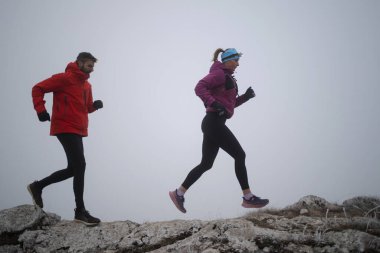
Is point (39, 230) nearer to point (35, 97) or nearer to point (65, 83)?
point (35, 97)

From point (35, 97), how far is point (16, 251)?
8.86ft

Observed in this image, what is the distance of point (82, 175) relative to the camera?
5.45 meters

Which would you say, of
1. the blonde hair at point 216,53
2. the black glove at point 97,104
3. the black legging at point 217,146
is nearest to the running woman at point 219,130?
the black legging at point 217,146

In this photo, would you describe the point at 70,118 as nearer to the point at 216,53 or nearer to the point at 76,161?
the point at 76,161

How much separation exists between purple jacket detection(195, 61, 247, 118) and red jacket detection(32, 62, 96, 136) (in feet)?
7.78

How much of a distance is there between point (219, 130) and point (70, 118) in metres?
2.93

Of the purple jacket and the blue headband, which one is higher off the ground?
the blue headband

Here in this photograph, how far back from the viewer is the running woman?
5645 mm

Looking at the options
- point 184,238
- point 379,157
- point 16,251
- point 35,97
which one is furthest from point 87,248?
point 379,157

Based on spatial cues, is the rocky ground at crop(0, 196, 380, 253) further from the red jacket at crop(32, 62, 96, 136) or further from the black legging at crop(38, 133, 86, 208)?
the red jacket at crop(32, 62, 96, 136)

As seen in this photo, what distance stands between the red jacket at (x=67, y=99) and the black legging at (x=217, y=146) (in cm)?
243

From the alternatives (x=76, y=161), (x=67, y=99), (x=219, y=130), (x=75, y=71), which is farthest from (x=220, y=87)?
(x=76, y=161)

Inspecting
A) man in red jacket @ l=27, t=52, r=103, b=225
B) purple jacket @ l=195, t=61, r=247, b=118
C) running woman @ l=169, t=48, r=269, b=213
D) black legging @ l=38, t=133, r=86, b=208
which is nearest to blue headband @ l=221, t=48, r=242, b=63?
running woman @ l=169, t=48, r=269, b=213

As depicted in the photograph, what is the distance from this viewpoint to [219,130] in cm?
579
